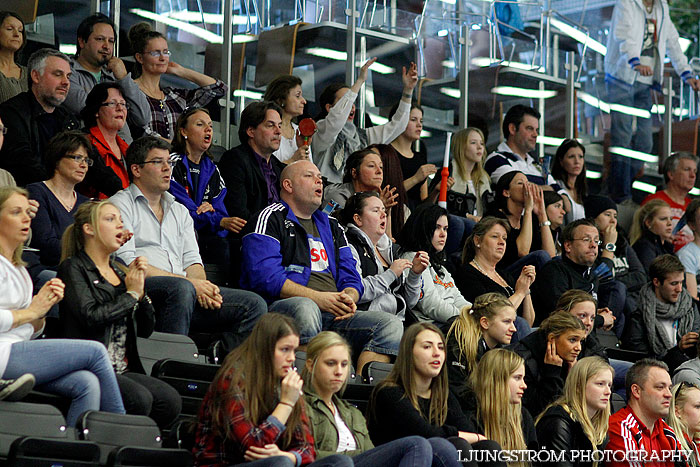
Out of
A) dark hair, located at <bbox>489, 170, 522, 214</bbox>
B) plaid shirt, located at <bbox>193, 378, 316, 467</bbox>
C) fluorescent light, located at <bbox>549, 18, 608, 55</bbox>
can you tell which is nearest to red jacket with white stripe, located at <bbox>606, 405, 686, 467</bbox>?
plaid shirt, located at <bbox>193, 378, 316, 467</bbox>

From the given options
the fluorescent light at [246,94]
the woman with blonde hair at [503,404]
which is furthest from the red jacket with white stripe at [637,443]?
the fluorescent light at [246,94]

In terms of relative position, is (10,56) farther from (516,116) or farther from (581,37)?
(581,37)

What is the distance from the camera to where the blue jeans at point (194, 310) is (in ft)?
18.0

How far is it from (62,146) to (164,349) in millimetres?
1266

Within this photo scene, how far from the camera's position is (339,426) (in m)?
4.86

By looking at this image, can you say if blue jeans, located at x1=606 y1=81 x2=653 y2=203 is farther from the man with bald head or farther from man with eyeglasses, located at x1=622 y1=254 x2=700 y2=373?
the man with bald head

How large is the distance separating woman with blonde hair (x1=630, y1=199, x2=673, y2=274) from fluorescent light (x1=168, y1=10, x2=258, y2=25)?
140 inches

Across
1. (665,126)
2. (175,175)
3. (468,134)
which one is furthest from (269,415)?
(665,126)

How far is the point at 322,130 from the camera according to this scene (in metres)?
8.21

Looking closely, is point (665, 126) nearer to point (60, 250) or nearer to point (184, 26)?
point (184, 26)

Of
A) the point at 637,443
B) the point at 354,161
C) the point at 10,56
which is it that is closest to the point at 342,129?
the point at 354,161

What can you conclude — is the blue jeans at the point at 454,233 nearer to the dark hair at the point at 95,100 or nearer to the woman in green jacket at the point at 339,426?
the dark hair at the point at 95,100

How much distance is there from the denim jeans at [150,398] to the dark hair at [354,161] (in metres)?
3.07

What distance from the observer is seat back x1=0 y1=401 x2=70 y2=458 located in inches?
166
